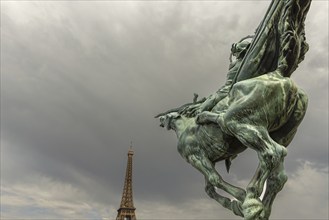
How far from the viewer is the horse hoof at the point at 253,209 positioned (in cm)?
604

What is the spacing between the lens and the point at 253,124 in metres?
6.34

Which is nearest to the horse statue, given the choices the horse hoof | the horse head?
the horse hoof

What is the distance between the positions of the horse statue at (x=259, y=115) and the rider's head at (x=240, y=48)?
0.04 m

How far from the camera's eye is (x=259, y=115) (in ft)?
20.7

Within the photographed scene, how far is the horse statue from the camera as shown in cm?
628

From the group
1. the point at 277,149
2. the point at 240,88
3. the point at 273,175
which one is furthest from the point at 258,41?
the point at 273,175

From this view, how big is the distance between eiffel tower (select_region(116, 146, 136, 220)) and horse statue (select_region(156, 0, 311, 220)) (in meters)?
58.2

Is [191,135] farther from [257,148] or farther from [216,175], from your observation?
[257,148]

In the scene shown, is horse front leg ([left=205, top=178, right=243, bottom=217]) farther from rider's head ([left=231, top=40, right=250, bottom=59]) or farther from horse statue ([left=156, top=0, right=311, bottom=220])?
rider's head ([left=231, top=40, right=250, bottom=59])

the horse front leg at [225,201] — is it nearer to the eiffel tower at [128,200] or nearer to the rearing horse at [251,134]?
the rearing horse at [251,134]

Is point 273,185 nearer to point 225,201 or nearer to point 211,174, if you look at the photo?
point 225,201

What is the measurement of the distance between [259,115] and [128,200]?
60610mm

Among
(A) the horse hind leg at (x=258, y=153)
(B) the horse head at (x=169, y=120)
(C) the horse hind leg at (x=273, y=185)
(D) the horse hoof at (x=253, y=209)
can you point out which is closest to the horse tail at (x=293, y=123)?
(C) the horse hind leg at (x=273, y=185)

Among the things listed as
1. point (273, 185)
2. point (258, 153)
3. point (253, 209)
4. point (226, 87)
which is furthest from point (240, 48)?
point (253, 209)
